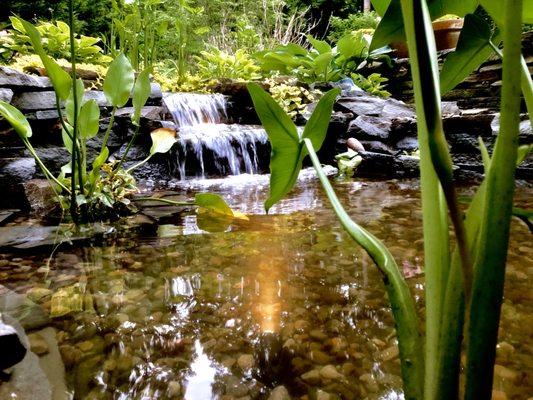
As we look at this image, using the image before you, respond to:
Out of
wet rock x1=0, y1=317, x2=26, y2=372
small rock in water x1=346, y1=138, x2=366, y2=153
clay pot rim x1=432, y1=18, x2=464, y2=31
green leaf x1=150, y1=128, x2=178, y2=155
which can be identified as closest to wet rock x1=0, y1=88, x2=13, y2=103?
green leaf x1=150, y1=128, x2=178, y2=155

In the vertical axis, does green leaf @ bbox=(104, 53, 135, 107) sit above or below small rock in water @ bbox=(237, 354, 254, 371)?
above

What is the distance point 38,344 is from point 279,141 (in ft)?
2.85

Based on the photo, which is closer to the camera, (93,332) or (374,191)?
(93,332)

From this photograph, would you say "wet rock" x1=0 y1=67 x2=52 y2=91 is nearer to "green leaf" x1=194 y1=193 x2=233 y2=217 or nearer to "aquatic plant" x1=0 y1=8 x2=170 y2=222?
"aquatic plant" x1=0 y1=8 x2=170 y2=222

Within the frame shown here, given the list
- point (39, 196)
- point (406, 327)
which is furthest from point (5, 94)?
point (406, 327)

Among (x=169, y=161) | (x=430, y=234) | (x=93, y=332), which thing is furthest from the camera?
(x=169, y=161)

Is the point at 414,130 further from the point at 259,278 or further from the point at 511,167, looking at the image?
the point at 511,167

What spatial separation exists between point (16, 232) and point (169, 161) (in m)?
2.24

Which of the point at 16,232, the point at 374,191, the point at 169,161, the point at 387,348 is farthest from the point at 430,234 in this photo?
the point at 169,161

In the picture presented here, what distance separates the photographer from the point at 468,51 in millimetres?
807

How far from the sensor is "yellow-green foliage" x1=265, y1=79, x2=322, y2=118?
528 cm

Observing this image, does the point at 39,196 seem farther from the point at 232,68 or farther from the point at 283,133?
the point at 232,68

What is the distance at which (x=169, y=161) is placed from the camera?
4.21 meters

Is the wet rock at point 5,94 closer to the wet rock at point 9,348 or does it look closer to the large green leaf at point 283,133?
the wet rock at point 9,348
